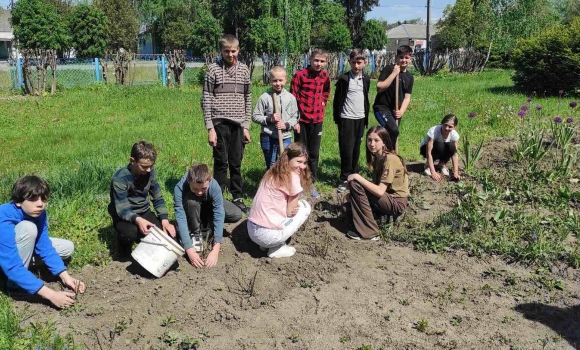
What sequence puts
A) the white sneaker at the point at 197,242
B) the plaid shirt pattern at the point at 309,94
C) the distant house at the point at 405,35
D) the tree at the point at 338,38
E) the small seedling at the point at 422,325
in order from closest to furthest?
the small seedling at the point at 422,325, the white sneaker at the point at 197,242, the plaid shirt pattern at the point at 309,94, the tree at the point at 338,38, the distant house at the point at 405,35

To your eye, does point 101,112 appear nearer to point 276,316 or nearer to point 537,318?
point 276,316

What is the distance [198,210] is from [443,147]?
122 inches

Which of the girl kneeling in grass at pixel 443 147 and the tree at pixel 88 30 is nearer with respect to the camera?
the girl kneeling in grass at pixel 443 147

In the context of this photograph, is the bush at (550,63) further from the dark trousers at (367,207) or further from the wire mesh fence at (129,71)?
the dark trousers at (367,207)

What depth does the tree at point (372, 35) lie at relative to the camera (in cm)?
4434

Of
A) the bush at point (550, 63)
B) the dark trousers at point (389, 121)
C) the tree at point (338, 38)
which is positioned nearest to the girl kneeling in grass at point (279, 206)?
the dark trousers at point (389, 121)

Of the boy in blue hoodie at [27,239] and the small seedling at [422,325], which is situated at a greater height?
the boy in blue hoodie at [27,239]

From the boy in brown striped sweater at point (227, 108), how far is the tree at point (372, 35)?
139 ft

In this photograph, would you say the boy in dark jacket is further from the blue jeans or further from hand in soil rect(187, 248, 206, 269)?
hand in soil rect(187, 248, 206, 269)

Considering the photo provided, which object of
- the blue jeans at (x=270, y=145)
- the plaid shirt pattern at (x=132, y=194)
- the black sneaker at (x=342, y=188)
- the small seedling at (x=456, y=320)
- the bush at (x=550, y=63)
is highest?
the bush at (x=550, y=63)

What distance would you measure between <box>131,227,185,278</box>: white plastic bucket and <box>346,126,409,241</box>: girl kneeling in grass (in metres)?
1.56

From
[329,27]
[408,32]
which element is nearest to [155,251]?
[329,27]

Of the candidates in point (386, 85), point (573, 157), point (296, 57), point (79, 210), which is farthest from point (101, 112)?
point (296, 57)

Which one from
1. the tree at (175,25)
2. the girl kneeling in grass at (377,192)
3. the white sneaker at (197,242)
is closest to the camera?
the white sneaker at (197,242)
